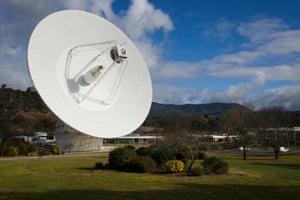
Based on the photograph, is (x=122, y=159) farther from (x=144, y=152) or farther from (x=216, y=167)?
(x=216, y=167)

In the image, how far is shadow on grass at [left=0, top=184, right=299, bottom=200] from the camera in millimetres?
16672

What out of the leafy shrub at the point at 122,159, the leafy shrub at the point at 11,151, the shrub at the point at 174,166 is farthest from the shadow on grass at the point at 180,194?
the leafy shrub at the point at 11,151

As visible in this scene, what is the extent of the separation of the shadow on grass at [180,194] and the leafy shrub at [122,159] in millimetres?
8889

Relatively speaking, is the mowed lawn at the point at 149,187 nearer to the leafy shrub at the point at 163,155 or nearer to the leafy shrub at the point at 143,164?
the leafy shrub at the point at 143,164

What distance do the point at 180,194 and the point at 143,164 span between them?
32.0ft

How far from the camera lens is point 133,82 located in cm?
2370

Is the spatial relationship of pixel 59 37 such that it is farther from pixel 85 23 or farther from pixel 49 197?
pixel 49 197

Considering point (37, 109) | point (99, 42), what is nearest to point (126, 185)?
point (99, 42)

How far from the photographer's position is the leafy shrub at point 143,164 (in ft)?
89.4

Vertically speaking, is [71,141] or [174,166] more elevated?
[71,141]

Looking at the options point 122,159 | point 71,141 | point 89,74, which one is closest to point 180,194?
point 89,74

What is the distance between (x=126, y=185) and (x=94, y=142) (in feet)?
153

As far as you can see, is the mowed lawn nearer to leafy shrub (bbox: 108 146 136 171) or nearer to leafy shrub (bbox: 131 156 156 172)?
leafy shrub (bbox: 131 156 156 172)

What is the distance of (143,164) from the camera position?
2727 centimetres
